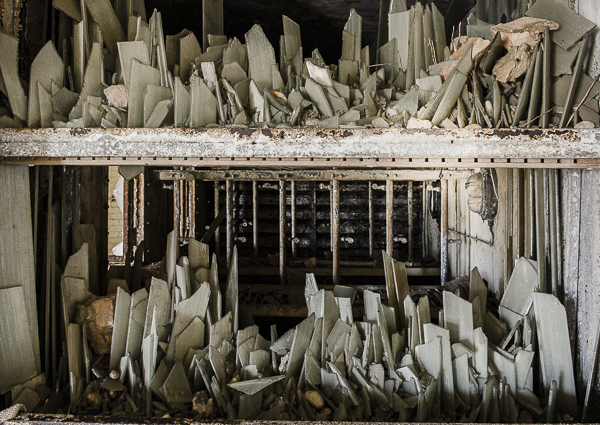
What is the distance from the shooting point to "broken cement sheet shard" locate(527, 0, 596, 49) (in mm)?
2051

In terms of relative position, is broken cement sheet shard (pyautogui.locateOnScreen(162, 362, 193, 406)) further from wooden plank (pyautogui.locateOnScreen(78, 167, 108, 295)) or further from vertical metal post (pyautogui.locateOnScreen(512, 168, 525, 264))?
vertical metal post (pyautogui.locateOnScreen(512, 168, 525, 264))

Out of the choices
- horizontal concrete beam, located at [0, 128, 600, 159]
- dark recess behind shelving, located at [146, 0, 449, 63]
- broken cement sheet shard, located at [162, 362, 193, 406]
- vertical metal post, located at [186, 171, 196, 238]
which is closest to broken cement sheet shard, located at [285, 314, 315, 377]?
broken cement sheet shard, located at [162, 362, 193, 406]

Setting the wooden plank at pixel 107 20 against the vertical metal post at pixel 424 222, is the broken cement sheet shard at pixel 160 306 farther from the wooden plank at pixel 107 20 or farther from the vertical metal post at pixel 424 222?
the vertical metal post at pixel 424 222

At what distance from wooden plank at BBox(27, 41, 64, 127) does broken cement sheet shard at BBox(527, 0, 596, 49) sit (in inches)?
110

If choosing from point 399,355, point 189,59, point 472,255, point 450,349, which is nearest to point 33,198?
point 189,59

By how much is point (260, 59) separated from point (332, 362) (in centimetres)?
193

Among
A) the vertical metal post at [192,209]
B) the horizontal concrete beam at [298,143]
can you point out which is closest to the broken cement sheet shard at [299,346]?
the horizontal concrete beam at [298,143]

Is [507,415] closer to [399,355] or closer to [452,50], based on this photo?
[399,355]

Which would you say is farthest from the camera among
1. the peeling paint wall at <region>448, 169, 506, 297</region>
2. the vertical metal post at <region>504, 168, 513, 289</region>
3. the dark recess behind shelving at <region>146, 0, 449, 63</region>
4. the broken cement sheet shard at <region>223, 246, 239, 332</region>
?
the dark recess behind shelving at <region>146, 0, 449, 63</region>

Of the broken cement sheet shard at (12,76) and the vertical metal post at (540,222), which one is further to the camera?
the vertical metal post at (540,222)

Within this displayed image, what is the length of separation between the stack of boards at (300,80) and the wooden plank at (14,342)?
39.9 inches

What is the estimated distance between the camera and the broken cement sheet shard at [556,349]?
84.4 inches

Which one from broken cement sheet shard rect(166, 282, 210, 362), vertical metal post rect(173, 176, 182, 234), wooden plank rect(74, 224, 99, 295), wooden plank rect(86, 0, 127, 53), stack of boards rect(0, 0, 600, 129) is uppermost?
wooden plank rect(86, 0, 127, 53)

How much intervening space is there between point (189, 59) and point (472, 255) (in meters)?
3.62
